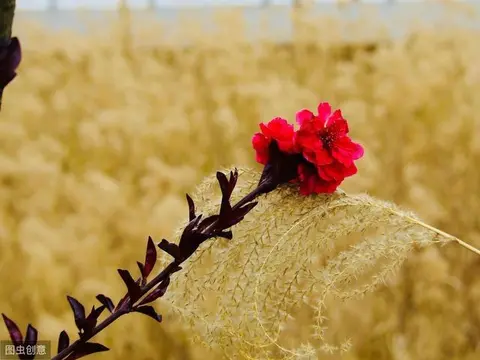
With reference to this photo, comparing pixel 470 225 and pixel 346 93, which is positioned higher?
pixel 346 93

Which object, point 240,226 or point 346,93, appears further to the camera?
point 346,93

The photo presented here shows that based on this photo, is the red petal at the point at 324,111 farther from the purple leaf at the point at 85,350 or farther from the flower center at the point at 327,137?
the purple leaf at the point at 85,350

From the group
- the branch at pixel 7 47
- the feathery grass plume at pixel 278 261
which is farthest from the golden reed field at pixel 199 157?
the branch at pixel 7 47

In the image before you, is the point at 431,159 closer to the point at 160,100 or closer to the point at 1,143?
the point at 160,100

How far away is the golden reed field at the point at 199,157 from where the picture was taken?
82cm

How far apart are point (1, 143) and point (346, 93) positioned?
0.57 m

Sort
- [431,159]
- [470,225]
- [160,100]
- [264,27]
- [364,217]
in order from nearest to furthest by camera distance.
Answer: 1. [364,217]
2. [470,225]
3. [431,159]
4. [160,100]
5. [264,27]

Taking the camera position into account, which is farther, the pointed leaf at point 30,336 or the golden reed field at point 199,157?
the golden reed field at point 199,157

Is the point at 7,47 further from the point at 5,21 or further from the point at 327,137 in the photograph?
the point at 327,137

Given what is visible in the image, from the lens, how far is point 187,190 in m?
1.01

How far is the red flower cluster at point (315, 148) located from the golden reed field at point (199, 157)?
30 millimetres

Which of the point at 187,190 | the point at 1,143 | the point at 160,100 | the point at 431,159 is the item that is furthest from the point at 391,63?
the point at 1,143

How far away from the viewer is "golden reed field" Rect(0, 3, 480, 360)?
0.82 metres

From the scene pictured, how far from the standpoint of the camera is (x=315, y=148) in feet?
0.93
